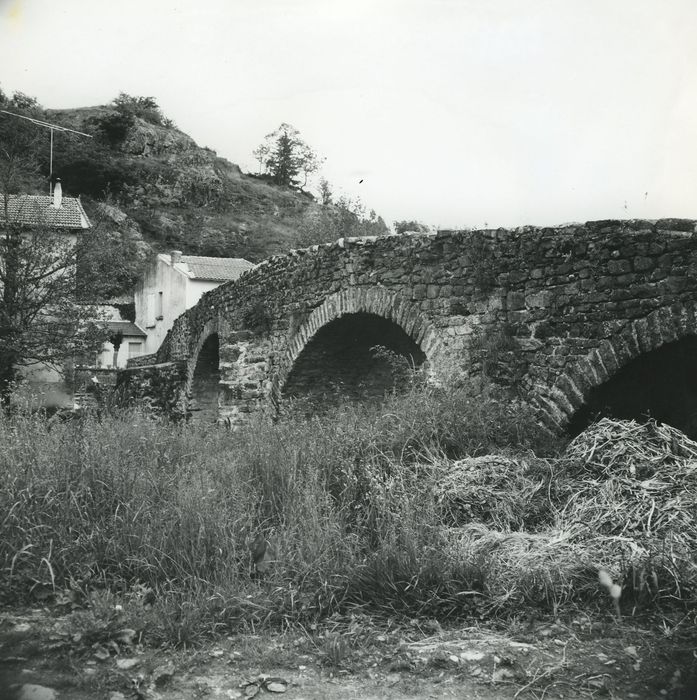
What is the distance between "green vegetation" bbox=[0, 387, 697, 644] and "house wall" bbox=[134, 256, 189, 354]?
27.0m

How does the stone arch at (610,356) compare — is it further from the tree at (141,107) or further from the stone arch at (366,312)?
the tree at (141,107)

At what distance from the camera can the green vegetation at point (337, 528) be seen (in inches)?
142

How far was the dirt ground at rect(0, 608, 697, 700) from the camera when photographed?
9.45 ft

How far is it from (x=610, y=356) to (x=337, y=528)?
3.21m

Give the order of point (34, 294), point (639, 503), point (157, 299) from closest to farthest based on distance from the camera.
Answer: point (639, 503), point (34, 294), point (157, 299)

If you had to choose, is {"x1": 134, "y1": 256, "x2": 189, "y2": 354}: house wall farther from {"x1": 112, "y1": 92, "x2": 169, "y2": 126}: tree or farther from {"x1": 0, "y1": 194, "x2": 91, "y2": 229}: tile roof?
{"x1": 112, "y1": 92, "x2": 169, "y2": 126}: tree

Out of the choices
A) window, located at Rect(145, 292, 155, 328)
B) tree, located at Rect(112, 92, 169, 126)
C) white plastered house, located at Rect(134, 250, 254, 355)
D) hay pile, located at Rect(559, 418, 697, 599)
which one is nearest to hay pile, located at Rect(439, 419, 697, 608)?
hay pile, located at Rect(559, 418, 697, 599)

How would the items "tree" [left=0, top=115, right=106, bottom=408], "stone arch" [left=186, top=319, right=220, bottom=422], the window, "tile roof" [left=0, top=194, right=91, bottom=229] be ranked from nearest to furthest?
"stone arch" [left=186, top=319, right=220, bottom=422], "tree" [left=0, top=115, right=106, bottom=408], "tile roof" [left=0, top=194, right=91, bottom=229], the window

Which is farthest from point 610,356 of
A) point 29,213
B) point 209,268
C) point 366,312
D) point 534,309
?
point 209,268

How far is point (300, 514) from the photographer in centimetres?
428

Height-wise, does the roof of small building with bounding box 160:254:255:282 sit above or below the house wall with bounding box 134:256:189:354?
above

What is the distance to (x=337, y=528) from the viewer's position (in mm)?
4133

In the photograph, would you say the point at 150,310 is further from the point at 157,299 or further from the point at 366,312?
the point at 366,312

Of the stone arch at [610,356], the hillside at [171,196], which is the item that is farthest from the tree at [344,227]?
the stone arch at [610,356]
